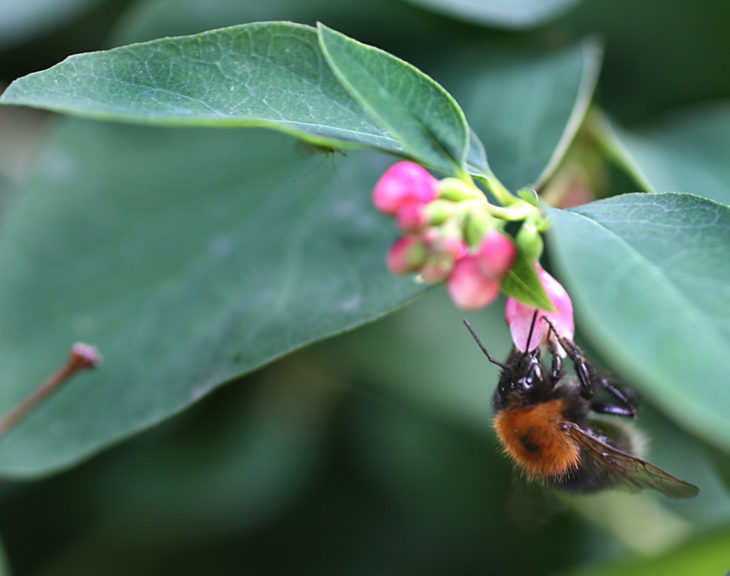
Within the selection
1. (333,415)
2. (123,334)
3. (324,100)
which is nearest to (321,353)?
(333,415)

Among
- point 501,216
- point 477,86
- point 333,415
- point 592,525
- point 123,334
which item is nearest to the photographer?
point 501,216

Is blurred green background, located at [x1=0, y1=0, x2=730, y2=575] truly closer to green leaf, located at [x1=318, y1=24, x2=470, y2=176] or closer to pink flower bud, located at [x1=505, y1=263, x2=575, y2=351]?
pink flower bud, located at [x1=505, y1=263, x2=575, y2=351]

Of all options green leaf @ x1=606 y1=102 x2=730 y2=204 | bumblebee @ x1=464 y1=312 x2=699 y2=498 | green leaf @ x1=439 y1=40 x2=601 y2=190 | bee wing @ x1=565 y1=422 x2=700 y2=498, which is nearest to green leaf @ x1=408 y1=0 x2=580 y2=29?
green leaf @ x1=439 y1=40 x2=601 y2=190

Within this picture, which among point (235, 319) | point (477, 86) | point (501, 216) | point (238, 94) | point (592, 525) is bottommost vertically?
point (592, 525)

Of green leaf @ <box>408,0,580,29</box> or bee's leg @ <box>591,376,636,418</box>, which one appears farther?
green leaf @ <box>408,0,580,29</box>

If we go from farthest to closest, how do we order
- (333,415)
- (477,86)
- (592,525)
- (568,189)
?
1. (333,415)
2. (592,525)
3. (568,189)
4. (477,86)

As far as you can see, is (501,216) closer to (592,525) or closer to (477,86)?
(477,86)

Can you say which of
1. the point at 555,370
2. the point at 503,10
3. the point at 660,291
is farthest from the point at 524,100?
the point at 660,291
